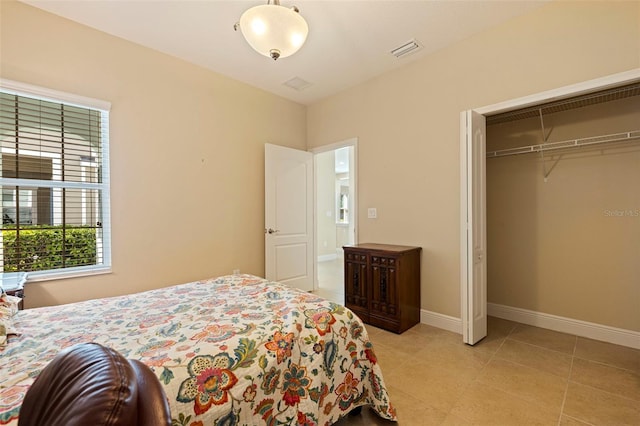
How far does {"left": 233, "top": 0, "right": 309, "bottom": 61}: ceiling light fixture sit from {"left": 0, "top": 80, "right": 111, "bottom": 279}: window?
6.00ft

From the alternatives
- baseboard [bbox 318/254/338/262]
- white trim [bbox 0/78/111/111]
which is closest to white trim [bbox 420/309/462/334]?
white trim [bbox 0/78/111/111]

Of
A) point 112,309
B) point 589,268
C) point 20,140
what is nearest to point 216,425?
point 112,309

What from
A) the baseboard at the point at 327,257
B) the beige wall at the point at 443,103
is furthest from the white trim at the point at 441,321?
the baseboard at the point at 327,257

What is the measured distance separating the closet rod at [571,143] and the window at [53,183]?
409cm

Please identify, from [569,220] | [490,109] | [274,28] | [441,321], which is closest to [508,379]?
[441,321]

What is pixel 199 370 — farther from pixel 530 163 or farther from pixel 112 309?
pixel 530 163

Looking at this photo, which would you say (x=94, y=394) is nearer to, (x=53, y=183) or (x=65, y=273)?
(x=65, y=273)

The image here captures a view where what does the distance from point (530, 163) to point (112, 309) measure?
3.93 m

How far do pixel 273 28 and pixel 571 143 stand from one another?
9.73ft

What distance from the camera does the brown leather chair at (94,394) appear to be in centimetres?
52

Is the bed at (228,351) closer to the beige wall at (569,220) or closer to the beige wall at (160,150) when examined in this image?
the beige wall at (160,150)

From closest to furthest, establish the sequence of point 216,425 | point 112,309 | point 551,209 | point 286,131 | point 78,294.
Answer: point 216,425 → point 112,309 → point 78,294 → point 551,209 → point 286,131

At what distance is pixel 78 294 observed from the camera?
259cm

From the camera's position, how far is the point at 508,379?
6.83 ft
